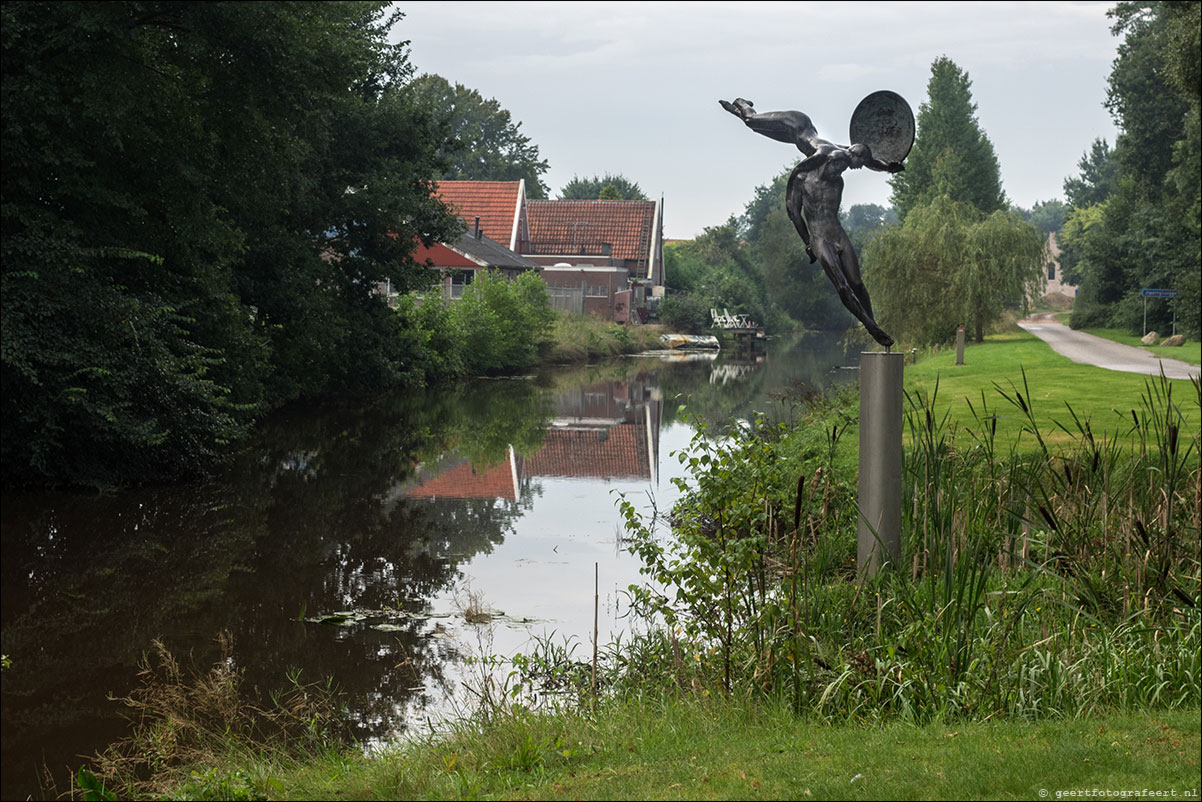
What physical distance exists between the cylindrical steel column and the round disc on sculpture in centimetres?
140

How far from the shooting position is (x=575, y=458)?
19844 millimetres

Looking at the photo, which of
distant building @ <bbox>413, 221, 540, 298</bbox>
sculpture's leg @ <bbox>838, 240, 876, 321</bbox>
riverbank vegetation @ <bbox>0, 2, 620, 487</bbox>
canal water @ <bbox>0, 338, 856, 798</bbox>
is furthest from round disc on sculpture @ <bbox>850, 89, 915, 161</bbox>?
distant building @ <bbox>413, 221, 540, 298</bbox>

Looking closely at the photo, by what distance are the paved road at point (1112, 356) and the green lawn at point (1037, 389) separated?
0.70 m

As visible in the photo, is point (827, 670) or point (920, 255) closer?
point (827, 670)

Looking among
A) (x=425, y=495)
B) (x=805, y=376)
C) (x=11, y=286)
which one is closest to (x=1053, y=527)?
(x=425, y=495)

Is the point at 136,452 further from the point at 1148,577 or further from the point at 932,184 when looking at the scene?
the point at 932,184

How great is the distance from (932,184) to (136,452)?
60.7 m

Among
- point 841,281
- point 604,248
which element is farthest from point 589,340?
point 841,281

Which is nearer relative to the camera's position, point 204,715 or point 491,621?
point 204,715

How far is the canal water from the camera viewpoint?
776cm

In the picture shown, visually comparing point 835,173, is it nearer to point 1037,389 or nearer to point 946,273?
point 1037,389

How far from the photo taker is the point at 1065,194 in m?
128

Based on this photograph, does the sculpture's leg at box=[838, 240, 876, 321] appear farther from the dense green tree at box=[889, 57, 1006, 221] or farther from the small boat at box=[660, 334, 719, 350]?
the dense green tree at box=[889, 57, 1006, 221]

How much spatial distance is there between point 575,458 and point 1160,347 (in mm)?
26790
